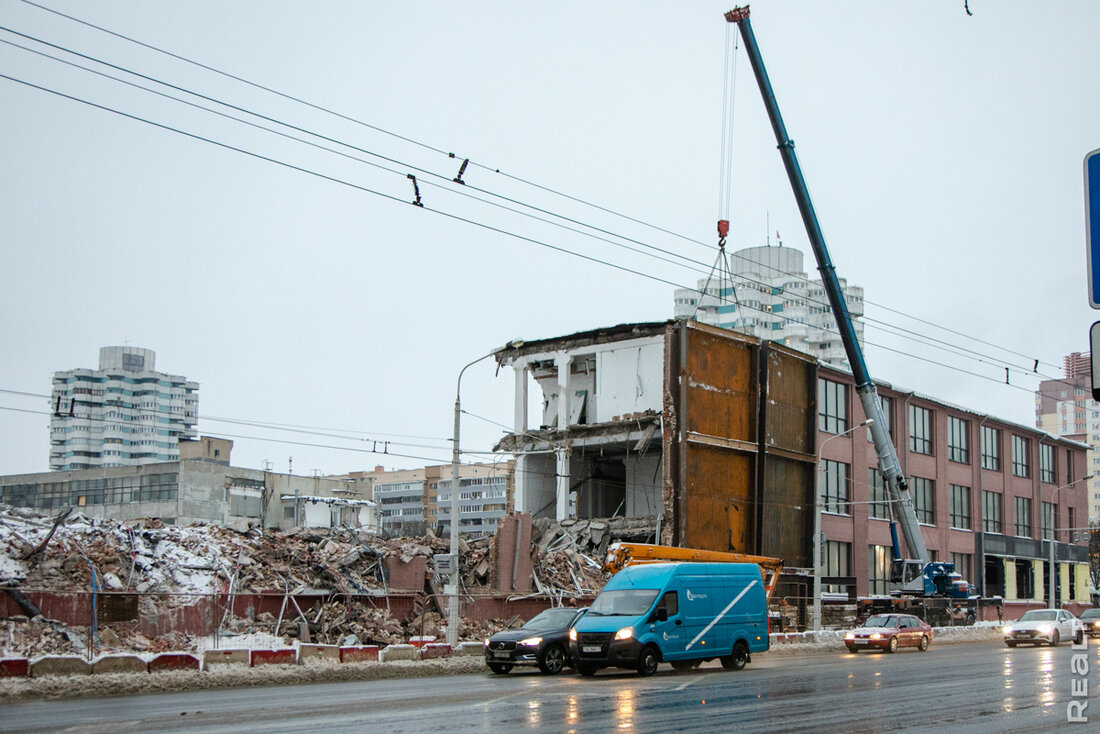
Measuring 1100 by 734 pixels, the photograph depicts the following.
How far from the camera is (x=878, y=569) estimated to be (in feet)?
187

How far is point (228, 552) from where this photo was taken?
34.0 metres

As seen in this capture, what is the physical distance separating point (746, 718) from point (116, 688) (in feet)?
37.4

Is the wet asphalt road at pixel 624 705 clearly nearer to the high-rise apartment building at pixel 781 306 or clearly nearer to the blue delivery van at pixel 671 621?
the blue delivery van at pixel 671 621

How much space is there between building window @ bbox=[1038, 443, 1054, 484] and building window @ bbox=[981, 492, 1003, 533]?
7072 millimetres

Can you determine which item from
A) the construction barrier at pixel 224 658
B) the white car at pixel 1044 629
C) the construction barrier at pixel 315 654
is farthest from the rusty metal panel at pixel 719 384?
the construction barrier at pixel 224 658

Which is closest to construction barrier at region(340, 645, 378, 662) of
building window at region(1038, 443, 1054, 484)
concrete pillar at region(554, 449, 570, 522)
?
concrete pillar at region(554, 449, 570, 522)

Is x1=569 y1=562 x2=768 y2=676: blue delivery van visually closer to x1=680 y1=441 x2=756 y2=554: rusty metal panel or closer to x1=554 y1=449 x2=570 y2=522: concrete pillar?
x1=680 y1=441 x2=756 y2=554: rusty metal panel

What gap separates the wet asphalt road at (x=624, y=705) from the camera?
45.1 ft

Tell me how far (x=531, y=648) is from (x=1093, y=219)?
17735 mm

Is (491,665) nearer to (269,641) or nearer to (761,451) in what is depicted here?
(269,641)

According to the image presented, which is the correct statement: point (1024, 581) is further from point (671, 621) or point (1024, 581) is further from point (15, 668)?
point (15, 668)

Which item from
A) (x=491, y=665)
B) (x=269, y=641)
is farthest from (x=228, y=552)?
(x=491, y=665)

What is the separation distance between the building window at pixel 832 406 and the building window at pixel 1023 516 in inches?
842

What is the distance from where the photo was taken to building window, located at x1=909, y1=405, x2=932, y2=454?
6075 centimetres
